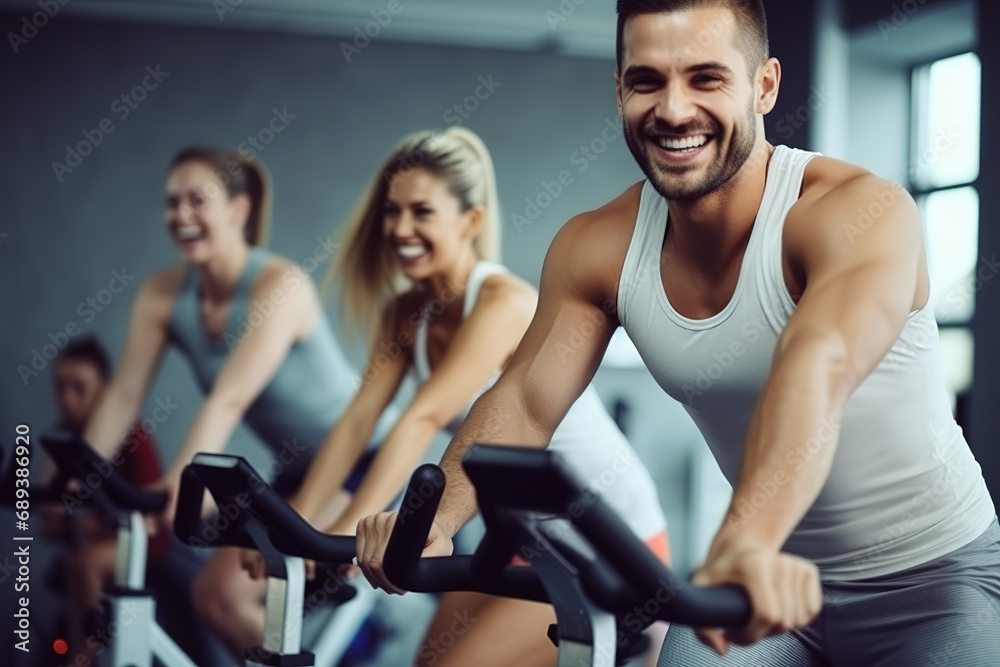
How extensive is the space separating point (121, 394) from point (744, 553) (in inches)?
127

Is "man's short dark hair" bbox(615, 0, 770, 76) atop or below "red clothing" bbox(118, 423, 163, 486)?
atop

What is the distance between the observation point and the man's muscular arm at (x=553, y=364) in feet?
4.84

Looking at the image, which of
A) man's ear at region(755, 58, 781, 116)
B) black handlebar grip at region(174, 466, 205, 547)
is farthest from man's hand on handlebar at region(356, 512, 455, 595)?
man's ear at region(755, 58, 781, 116)

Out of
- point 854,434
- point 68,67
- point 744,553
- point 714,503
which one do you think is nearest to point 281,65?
point 68,67

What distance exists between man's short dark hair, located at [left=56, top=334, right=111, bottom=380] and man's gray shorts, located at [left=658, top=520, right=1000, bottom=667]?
3.86 metres

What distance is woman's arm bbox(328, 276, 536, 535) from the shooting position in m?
2.18

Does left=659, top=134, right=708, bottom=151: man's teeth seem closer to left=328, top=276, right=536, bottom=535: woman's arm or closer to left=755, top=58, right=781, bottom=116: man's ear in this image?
left=755, top=58, right=781, bottom=116: man's ear

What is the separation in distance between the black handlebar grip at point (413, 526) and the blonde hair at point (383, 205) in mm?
1758

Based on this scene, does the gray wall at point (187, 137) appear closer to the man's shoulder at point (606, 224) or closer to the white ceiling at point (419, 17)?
the white ceiling at point (419, 17)

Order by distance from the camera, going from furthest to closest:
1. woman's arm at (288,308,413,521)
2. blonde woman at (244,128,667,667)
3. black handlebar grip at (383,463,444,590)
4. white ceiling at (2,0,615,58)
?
white ceiling at (2,0,615,58) < woman's arm at (288,308,413,521) < blonde woman at (244,128,667,667) < black handlebar grip at (383,463,444,590)

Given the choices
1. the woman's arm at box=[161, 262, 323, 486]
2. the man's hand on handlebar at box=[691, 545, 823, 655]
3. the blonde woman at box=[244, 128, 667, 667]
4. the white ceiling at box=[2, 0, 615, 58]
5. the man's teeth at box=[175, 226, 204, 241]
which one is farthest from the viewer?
the white ceiling at box=[2, 0, 615, 58]

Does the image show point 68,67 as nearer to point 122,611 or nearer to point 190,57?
point 190,57

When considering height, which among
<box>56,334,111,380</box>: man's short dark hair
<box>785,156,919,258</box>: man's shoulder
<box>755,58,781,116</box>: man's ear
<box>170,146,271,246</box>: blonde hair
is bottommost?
<box>785,156,919,258</box>: man's shoulder

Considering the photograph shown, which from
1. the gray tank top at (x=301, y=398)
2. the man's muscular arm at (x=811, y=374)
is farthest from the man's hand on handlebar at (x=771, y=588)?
the gray tank top at (x=301, y=398)
